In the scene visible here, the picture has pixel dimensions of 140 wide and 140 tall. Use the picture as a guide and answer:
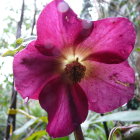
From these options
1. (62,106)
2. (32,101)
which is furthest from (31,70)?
(32,101)

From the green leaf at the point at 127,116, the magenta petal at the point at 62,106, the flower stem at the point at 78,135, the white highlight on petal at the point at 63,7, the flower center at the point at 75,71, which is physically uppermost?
the white highlight on petal at the point at 63,7

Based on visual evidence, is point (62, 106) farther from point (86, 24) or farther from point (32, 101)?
point (32, 101)

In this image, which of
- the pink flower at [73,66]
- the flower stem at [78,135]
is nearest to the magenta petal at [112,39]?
the pink flower at [73,66]

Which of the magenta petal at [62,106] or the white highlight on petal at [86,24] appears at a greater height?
the white highlight on petal at [86,24]

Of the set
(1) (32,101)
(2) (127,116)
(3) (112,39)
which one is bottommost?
Result: (1) (32,101)

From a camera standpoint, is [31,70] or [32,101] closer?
[31,70]

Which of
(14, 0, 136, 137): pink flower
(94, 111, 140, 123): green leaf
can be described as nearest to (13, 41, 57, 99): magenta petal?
(14, 0, 136, 137): pink flower

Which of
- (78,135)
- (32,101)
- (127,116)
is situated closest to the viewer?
(78,135)

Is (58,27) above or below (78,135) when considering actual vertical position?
above

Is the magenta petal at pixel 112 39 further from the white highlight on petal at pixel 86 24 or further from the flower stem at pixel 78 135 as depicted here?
the flower stem at pixel 78 135
